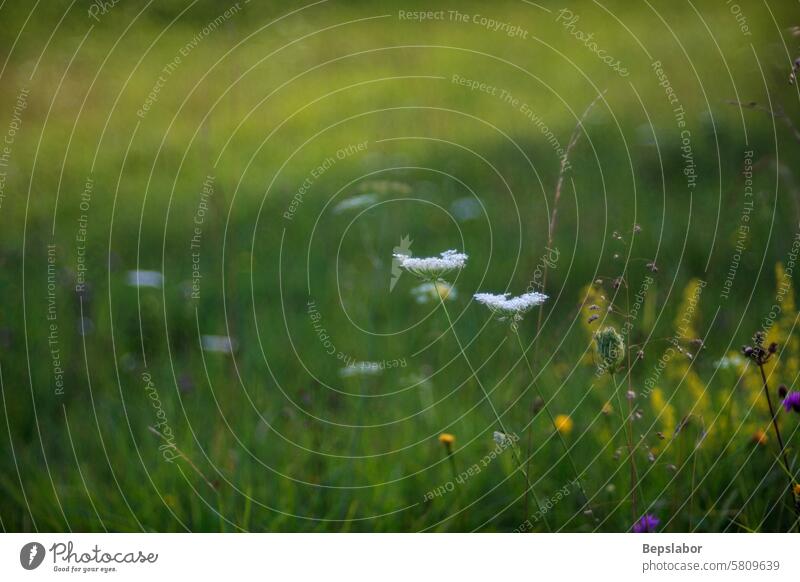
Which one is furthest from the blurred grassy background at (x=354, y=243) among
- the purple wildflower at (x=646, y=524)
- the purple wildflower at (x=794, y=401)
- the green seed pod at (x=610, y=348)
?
the green seed pod at (x=610, y=348)

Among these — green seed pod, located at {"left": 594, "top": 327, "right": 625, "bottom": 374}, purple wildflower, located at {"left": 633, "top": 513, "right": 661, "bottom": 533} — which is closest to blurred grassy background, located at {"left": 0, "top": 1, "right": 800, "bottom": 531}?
purple wildflower, located at {"left": 633, "top": 513, "right": 661, "bottom": 533}

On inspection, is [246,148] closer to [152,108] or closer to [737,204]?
[152,108]

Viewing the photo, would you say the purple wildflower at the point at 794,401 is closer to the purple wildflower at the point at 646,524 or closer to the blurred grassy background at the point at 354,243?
the blurred grassy background at the point at 354,243

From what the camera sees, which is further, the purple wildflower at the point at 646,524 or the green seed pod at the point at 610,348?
the purple wildflower at the point at 646,524

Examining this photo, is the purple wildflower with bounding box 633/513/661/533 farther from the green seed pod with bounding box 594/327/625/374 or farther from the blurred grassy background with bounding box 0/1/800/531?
the green seed pod with bounding box 594/327/625/374

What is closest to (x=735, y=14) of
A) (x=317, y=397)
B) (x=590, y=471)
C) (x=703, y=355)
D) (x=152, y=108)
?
(x=703, y=355)

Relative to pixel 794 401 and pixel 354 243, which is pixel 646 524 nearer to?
pixel 794 401
